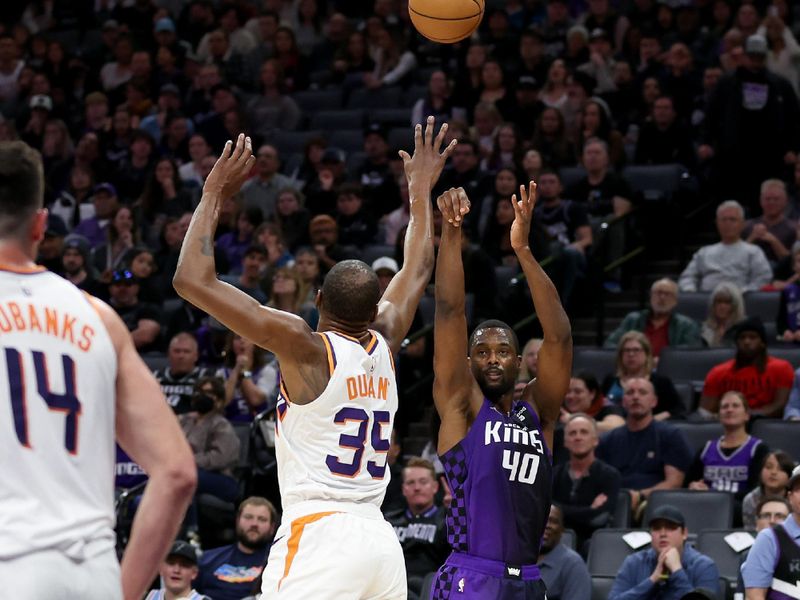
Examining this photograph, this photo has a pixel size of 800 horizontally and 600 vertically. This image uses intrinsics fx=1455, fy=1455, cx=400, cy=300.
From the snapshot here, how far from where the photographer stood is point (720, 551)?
1005cm

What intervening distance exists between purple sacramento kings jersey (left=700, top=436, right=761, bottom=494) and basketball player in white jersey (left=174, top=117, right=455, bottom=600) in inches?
209

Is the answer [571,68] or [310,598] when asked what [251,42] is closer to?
[571,68]

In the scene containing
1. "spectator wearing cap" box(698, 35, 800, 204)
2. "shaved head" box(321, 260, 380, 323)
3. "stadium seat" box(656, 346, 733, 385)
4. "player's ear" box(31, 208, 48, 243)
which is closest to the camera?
"player's ear" box(31, 208, 48, 243)

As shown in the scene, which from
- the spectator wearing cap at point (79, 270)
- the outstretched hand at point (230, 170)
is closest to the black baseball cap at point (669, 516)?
the outstretched hand at point (230, 170)

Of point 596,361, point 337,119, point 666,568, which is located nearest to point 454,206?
point 666,568

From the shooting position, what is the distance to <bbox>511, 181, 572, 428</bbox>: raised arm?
22.5ft

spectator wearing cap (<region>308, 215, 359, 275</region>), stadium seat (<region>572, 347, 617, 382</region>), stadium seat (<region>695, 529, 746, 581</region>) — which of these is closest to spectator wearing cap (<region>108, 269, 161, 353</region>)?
spectator wearing cap (<region>308, 215, 359, 275</region>)

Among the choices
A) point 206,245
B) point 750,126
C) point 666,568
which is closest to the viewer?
point 206,245

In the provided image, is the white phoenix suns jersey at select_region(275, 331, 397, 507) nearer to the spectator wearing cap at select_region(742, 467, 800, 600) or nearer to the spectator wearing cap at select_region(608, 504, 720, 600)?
the spectator wearing cap at select_region(742, 467, 800, 600)

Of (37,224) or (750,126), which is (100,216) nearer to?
(750,126)

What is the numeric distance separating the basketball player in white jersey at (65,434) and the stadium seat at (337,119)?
48.6 feet

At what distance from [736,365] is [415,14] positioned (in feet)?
14.6

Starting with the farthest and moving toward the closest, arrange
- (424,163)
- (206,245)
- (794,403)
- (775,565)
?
(794,403) < (775,565) < (424,163) < (206,245)

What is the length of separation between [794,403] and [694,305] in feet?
6.93
